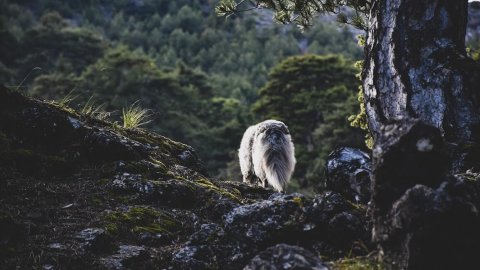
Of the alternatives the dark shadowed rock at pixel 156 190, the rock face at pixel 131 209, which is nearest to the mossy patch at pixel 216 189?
the rock face at pixel 131 209

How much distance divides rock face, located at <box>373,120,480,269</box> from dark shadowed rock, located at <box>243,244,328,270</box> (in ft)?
1.73

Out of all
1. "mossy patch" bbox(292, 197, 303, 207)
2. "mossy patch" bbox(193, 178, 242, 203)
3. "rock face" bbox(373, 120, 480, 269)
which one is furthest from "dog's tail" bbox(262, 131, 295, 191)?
"rock face" bbox(373, 120, 480, 269)

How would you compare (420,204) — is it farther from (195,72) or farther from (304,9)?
(195,72)

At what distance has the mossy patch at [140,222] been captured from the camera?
5043mm

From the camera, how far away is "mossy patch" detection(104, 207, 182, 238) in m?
5.04

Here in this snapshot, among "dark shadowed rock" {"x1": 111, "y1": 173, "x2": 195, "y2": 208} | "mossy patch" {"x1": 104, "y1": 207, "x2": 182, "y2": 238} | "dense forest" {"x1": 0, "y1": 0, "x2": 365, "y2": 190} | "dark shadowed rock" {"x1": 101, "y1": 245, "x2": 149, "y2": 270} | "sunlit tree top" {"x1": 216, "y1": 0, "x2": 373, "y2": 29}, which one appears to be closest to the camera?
"dark shadowed rock" {"x1": 101, "y1": 245, "x2": 149, "y2": 270}

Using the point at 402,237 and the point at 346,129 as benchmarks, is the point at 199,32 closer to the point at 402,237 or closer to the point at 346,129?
the point at 346,129

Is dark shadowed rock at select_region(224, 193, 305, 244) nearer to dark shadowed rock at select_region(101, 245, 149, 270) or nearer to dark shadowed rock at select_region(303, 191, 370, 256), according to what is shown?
dark shadowed rock at select_region(303, 191, 370, 256)

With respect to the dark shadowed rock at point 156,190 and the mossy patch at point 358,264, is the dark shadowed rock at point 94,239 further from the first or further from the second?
the mossy patch at point 358,264

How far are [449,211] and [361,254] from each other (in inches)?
33.5

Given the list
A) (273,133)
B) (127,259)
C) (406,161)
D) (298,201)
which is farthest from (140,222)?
(273,133)

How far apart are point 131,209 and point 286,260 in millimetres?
2500

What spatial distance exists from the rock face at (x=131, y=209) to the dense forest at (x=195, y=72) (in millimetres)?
906

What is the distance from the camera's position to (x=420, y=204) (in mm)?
3459
